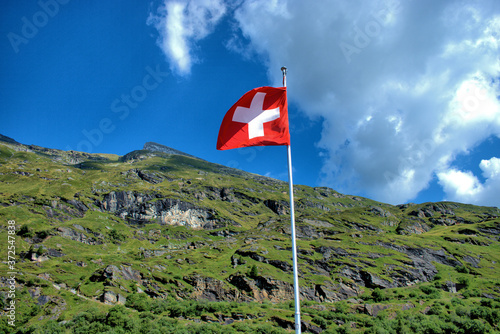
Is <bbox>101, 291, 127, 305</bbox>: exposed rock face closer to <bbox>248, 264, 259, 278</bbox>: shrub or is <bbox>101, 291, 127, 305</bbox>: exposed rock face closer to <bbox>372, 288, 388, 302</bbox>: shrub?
<bbox>248, 264, 259, 278</bbox>: shrub

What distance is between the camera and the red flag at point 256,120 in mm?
20609

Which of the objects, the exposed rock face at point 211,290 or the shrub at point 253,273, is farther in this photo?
the shrub at point 253,273

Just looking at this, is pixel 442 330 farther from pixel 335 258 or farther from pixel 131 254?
pixel 131 254

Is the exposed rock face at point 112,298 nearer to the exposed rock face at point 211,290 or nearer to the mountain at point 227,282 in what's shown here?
the mountain at point 227,282

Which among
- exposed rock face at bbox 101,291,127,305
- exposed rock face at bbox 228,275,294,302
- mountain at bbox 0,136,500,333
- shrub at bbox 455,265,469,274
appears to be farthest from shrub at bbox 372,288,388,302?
exposed rock face at bbox 101,291,127,305

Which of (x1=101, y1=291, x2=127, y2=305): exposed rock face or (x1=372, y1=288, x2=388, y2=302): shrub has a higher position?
(x1=372, y1=288, x2=388, y2=302): shrub

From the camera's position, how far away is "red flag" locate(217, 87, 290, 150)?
2061 cm

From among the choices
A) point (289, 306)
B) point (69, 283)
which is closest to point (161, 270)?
point (69, 283)

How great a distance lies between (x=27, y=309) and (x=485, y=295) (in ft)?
549

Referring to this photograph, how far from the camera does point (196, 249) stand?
7151 inches

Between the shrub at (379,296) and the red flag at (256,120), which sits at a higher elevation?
the red flag at (256,120)

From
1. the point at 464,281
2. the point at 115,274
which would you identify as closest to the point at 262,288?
the point at 115,274

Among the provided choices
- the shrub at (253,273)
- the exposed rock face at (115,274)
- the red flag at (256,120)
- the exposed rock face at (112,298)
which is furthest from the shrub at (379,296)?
the red flag at (256,120)

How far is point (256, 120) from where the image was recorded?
68.9 feet
